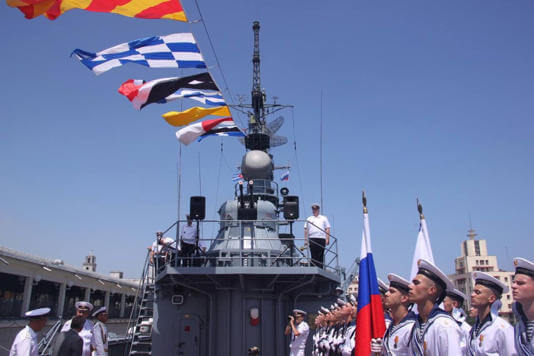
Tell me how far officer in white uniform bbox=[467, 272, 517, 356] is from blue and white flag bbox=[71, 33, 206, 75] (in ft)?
20.2

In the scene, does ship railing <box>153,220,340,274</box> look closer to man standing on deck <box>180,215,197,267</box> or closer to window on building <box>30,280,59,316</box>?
man standing on deck <box>180,215,197,267</box>

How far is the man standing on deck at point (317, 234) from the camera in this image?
29.2 ft

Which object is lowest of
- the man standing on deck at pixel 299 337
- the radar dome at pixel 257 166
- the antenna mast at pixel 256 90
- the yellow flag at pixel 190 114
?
the man standing on deck at pixel 299 337

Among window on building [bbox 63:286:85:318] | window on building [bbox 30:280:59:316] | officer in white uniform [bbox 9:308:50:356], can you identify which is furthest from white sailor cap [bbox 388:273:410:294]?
window on building [bbox 63:286:85:318]

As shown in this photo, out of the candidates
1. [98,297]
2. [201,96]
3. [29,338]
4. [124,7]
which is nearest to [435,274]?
[29,338]

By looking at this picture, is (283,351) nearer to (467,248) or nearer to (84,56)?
(84,56)

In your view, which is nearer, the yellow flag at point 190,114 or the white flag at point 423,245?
the white flag at point 423,245

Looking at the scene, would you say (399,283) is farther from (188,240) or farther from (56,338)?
(188,240)

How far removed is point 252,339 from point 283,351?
678 millimetres

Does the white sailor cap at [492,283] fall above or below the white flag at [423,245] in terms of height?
below

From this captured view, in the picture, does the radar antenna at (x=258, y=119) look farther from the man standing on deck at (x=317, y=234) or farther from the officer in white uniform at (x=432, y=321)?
the officer in white uniform at (x=432, y=321)

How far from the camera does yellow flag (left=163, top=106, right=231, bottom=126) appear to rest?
9492 millimetres

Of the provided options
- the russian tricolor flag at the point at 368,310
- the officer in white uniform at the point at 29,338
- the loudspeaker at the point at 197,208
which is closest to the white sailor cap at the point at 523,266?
the russian tricolor flag at the point at 368,310

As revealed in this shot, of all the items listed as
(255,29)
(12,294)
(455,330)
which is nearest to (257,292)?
(455,330)
